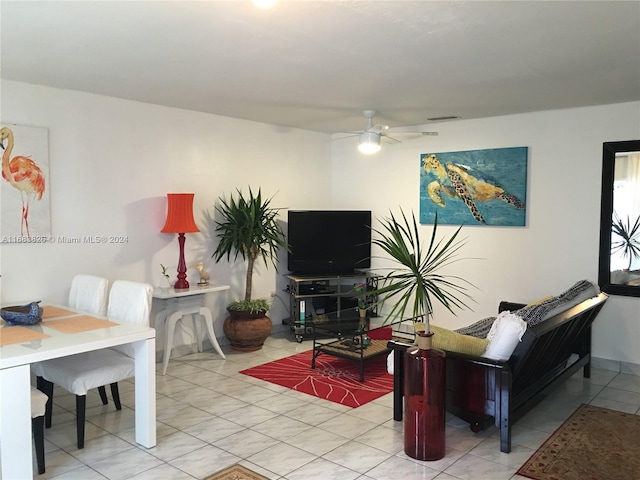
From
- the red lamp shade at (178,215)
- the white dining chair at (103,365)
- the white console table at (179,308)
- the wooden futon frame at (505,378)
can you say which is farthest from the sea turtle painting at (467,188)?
the white dining chair at (103,365)

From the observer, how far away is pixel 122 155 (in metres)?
4.77

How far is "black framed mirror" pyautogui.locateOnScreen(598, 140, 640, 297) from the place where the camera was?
15.6 feet

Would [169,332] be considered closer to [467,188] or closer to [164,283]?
[164,283]

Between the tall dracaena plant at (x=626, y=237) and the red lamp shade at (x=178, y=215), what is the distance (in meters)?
3.94

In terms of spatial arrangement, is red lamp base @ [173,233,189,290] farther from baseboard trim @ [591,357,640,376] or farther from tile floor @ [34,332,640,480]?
baseboard trim @ [591,357,640,376]

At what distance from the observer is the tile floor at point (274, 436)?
119 inches

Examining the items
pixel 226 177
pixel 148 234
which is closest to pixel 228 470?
pixel 148 234

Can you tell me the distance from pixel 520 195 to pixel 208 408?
366 centimetres

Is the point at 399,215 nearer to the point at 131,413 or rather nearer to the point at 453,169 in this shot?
the point at 453,169

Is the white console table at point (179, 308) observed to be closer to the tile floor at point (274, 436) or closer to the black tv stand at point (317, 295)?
the tile floor at point (274, 436)

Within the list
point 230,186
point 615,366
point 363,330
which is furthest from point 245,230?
point 615,366

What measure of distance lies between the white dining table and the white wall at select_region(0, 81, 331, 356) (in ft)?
3.88

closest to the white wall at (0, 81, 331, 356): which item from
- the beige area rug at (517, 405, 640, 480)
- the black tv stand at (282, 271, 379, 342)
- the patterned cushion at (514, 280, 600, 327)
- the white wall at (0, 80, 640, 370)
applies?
the white wall at (0, 80, 640, 370)

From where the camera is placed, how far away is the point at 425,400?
122 inches
